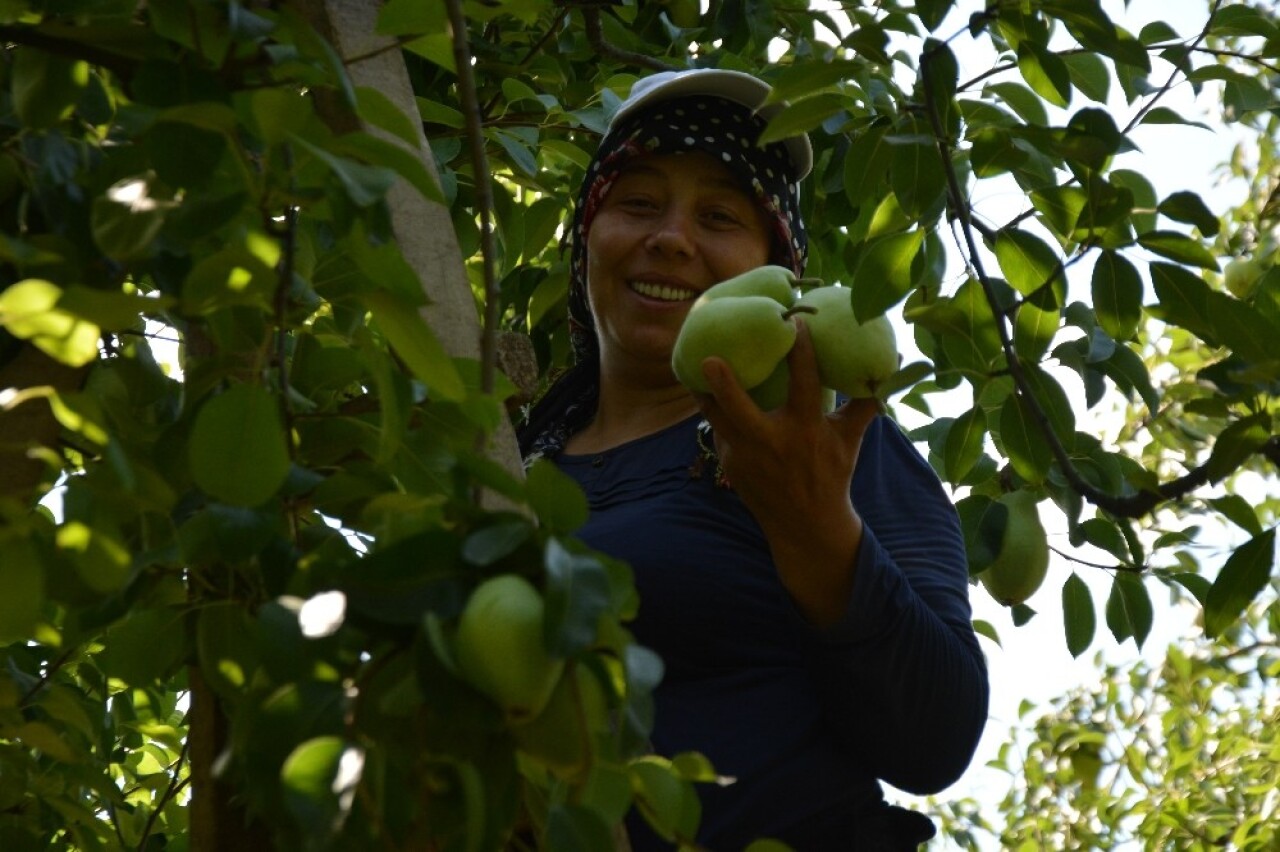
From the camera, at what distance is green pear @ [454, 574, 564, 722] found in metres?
0.89

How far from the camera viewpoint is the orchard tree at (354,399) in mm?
928

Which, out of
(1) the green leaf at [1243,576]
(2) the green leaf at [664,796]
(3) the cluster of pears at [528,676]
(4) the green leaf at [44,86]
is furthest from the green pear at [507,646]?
(1) the green leaf at [1243,576]

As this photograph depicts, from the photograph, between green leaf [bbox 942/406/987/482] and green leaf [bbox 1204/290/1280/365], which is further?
green leaf [bbox 942/406/987/482]

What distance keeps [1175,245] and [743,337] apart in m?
0.40

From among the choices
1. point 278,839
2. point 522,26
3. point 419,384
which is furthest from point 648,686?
point 522,26

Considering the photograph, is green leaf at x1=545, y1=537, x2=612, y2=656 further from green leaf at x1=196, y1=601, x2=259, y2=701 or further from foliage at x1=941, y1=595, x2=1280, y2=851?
foliage at x1=941, y1=595, x2=1280, y2=851

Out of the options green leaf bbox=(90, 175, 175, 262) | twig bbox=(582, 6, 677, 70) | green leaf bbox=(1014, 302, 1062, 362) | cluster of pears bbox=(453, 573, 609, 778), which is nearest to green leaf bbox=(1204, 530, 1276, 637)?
green leaf bbox=(1014, 302, 1062, 362)

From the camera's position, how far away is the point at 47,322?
969mm

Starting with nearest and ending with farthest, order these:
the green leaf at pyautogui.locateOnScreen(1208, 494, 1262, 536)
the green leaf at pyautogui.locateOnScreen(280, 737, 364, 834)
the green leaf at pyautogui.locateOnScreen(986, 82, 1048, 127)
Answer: the green leaf at pyautogui.locateOnScreen(280, 737, 364, 834) < the green leaf at pyautogui.locateOnScreen(1208, 494, 1262, 536) < the green leaf at pyautogui.locateOnScreen(986, 82, 1048, 127)

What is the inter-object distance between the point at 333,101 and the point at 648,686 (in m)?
0.70

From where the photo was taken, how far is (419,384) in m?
1.16

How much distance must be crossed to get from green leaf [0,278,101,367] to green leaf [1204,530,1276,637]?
3.48ft

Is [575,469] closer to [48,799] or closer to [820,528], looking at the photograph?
[820,528]

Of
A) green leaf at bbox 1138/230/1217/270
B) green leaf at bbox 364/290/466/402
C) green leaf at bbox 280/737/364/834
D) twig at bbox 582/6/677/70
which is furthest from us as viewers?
twig at bbox 582/6/677/70
